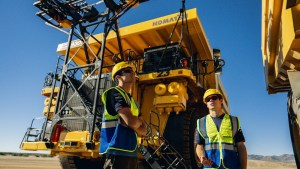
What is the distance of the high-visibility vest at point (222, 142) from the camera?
2279 mm

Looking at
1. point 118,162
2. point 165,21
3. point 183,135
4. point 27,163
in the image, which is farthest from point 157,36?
point 27,163

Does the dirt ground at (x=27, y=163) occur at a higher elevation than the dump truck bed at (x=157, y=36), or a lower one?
lower

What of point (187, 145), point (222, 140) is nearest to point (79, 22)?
point (187, 145)

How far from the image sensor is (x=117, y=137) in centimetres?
204

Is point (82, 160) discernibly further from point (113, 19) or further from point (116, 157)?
point (116, 157)

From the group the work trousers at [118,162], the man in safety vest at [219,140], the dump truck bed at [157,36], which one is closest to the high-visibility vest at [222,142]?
the man in safety vest at [219,140]

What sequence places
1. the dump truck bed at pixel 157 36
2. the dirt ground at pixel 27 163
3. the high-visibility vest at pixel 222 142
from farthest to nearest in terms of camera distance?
1. the dirt ground at pixel 27 163
2. the dump truck bed at pixel 157 36
3. the high-visibility vest at pixel 222 142

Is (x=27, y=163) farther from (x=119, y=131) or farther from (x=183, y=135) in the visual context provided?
(x=119, y=131)

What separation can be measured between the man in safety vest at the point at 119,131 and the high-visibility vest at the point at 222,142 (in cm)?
73

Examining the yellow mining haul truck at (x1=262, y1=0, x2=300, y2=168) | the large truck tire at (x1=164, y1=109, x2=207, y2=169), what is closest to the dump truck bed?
the large truck tire at (x1=164, y1=109, x2=207, y2=169)

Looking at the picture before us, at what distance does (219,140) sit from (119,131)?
1.01 metres

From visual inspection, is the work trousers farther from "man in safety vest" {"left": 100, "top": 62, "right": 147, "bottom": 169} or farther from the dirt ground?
the dirt ground

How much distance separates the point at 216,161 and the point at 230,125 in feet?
1.29

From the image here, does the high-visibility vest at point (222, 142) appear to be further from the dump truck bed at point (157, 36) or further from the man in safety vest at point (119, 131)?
the dump truck bed at point (157, 36)
